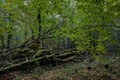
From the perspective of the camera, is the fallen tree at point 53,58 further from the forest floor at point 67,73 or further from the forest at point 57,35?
the forest floor at point 67,73

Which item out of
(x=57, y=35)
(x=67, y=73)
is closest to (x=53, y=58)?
(x=67, y=73)

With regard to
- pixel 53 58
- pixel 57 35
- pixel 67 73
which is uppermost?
pixel 57 35

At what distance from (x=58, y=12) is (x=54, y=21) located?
50 cm

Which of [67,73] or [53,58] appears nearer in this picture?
[67,73]

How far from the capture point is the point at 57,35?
6566 mm

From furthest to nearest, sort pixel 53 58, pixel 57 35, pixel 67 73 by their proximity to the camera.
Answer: pixel 53 58 < pixel 67 73 < pixel 57 35

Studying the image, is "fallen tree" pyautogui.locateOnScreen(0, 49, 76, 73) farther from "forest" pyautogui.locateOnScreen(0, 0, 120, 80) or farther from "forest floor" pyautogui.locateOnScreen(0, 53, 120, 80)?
"forest floor" pyautogui.locateOnScreen(0, 53, 120, 80)

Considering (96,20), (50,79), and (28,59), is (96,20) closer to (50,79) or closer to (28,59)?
(50,79)

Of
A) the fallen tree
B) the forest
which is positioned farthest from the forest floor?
the fallen tree

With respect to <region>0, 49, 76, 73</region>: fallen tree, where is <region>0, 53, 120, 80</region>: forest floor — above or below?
below

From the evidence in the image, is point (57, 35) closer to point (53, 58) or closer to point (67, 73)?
point (67, 73)

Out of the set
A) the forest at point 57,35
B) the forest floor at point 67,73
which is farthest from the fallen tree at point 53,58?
the forest floor at point 67,73

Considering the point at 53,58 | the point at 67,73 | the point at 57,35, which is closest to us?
the point at 57,35

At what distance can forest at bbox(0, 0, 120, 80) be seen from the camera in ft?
23.5
